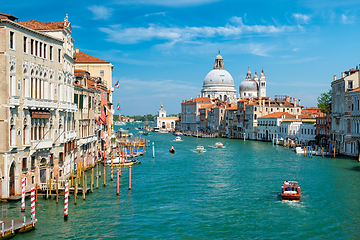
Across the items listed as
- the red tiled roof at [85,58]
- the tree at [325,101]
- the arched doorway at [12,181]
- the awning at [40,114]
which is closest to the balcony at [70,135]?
the awning at [40,114]

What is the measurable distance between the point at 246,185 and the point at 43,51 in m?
13.5

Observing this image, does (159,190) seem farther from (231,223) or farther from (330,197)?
(330,197)

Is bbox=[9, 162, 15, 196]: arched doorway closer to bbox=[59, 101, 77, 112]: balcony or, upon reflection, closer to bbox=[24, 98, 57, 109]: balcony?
bbox=[24, 98, 57, 109]: balcony

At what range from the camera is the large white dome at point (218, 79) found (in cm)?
12181

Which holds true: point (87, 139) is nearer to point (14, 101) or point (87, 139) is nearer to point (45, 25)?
point (45, 25)

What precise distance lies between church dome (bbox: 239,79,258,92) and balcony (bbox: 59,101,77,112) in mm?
93139

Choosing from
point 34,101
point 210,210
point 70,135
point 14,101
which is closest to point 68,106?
point 70,135

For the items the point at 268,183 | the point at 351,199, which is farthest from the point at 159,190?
the point at 351,199

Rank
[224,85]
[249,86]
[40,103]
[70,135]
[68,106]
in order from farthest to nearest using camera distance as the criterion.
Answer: [224,85], [249,86], [70,135], [68,106], [40,103]

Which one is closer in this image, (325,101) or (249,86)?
(325,101)

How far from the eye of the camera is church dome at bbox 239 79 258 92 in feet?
367

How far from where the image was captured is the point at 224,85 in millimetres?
121438

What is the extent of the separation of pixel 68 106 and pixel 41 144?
3.74m

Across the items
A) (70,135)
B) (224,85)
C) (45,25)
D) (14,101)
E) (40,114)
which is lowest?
(70,135)
